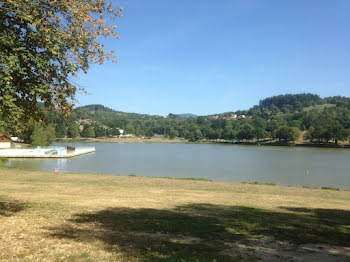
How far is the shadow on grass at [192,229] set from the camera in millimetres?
6375

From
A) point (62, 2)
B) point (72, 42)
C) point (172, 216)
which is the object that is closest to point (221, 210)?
point (172, 216)

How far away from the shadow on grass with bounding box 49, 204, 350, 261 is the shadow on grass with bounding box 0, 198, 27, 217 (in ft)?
6.81

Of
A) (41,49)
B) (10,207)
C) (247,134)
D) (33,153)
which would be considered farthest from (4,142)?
(247,134)

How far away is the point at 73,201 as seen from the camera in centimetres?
1204

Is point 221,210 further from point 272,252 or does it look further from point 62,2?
point 62,2

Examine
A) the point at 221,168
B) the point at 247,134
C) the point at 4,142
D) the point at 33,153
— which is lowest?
the point at 221,168

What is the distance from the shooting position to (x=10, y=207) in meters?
10.2

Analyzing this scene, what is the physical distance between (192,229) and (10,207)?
6275mm

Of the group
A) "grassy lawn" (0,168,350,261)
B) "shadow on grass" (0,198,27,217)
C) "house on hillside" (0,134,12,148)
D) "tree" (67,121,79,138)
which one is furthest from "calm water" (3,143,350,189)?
"tree" (67,121,79,138)

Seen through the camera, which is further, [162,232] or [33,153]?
[33,153]

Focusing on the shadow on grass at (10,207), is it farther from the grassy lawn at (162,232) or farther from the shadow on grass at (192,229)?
the shadow on grass at (192,229)

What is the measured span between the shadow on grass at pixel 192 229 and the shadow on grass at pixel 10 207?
2075 millimetres

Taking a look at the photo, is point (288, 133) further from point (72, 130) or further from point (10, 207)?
point (10, 207)

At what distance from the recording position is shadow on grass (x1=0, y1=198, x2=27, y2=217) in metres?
9.37
